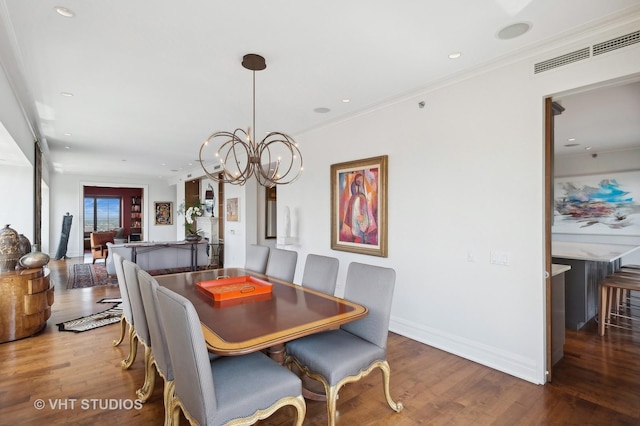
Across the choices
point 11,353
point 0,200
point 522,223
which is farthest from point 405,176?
point 0,200

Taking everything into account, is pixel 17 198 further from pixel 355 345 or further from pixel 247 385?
pixel 355 345

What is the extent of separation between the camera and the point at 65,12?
7.05 ft

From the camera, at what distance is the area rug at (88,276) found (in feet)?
20.9

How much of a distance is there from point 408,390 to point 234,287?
1671 mm

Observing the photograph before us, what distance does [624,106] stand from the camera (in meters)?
3.99

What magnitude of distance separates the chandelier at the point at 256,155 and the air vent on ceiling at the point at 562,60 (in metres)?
2.11

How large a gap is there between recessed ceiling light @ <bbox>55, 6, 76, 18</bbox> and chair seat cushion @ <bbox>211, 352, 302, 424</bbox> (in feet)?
8.18

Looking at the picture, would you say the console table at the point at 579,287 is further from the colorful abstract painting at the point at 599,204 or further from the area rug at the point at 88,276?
the area rug at the point at 88,276

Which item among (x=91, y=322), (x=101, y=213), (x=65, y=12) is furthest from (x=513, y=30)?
(x=101, y=213)

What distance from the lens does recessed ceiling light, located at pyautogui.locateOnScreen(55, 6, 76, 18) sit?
2.11 metres

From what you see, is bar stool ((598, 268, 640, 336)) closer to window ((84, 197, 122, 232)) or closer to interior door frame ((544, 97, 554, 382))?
interior door frame ((544, 97, 554, 382))

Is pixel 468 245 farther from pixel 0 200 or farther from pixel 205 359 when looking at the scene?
pixel 0 200

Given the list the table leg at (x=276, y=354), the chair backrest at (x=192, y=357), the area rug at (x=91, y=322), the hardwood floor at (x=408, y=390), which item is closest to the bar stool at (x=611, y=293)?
the hardwood floor at (x=408, y=390)

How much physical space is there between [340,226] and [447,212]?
1595 millimetres
